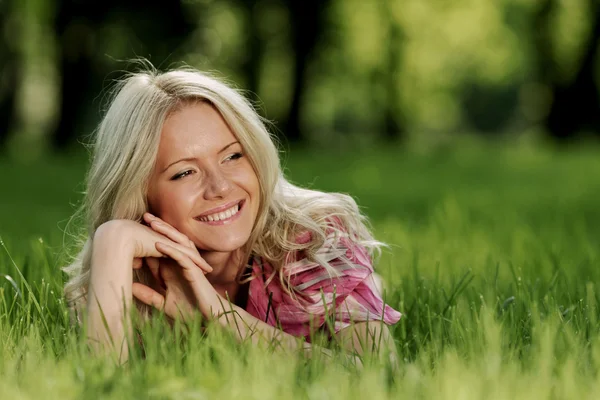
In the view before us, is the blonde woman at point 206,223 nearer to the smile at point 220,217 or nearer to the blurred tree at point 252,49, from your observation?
the smile at point 220,217

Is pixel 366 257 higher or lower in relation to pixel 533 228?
higher

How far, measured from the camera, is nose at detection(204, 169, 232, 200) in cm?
371

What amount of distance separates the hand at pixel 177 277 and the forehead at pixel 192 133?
12.0 inches

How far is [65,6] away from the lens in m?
23.6

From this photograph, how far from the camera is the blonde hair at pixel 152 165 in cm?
377

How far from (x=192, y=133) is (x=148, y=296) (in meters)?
0.69

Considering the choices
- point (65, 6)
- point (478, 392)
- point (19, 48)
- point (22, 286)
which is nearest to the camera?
point (478, 392)

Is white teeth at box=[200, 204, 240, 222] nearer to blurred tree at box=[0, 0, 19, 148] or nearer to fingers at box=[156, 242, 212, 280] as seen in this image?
fingers at box=[156, 242, 212, 280]

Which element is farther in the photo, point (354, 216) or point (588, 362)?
point (354, 216)

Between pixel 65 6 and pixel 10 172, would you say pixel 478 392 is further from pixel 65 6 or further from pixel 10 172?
pixel 65 6

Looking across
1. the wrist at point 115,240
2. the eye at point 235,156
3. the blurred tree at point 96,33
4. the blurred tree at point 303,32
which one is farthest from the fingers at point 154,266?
the blurred tree at point 303,32

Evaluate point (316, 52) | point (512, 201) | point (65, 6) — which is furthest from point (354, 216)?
point (316, 52)

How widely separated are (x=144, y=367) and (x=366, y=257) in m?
1.39

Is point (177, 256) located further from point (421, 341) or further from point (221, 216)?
point (421, 341)
